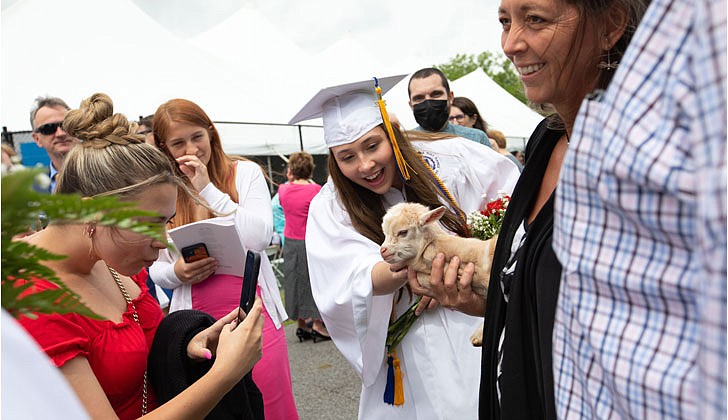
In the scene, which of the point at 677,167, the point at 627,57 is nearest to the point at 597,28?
the point at 627,57

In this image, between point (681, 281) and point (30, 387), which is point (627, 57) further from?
point (30, 387)

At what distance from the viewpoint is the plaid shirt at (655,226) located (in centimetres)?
65

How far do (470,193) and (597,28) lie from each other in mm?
1667

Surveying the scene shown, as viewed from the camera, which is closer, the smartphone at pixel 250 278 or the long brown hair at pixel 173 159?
the smartphone at pixel 250 278

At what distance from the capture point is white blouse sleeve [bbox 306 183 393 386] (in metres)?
2.80

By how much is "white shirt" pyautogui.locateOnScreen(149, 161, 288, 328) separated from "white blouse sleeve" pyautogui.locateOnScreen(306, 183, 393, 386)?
580mm

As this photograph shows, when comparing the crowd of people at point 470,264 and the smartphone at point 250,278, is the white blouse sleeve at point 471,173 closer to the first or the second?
the crowd of people at point 470,264

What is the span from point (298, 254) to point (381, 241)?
18.5ft

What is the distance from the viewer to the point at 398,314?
9.58 feet

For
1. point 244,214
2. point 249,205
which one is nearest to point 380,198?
point 244,214

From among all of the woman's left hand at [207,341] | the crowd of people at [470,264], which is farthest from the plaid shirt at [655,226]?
the woman's left hand at [207,341]

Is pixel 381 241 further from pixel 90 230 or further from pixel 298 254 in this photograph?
pixel 298 254

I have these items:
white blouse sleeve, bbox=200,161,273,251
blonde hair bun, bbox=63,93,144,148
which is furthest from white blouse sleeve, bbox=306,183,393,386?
blonde hair bun, bbox=63,93,144,148

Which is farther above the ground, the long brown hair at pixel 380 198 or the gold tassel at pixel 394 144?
the gold tassel at pixel 394 144
